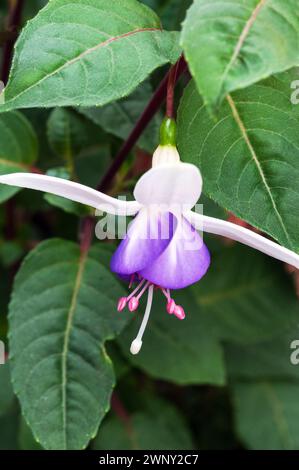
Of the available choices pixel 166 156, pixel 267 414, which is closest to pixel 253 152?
pixel 166 156

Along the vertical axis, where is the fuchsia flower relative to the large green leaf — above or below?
above

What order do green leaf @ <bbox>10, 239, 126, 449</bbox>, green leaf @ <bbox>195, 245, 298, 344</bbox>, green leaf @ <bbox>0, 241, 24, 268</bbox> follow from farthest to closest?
green leaf @ <bbox>195, 245, 298, 344</bbox> < green leaf @ <bbox>0, 241, 24, 268</bbox> < green leaf @ <bbox>10, 239, 126, 449</bbox>

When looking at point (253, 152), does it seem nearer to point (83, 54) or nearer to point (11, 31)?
point (83, 54)

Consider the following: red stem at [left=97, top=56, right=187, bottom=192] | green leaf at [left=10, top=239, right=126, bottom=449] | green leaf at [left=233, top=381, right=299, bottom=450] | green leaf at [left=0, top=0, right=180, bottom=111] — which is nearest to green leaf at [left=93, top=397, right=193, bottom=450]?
green leaf at [left=233, top=381, right=299, bottom=450]

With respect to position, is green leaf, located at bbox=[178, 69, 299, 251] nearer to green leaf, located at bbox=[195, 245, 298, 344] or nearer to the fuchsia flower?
the fuchsia flower

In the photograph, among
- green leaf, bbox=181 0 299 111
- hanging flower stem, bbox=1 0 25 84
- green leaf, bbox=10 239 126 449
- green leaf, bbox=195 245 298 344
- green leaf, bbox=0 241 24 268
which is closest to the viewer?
green leaf, bbox=181 0 299 111

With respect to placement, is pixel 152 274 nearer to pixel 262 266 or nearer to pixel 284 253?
pixel 284 253
